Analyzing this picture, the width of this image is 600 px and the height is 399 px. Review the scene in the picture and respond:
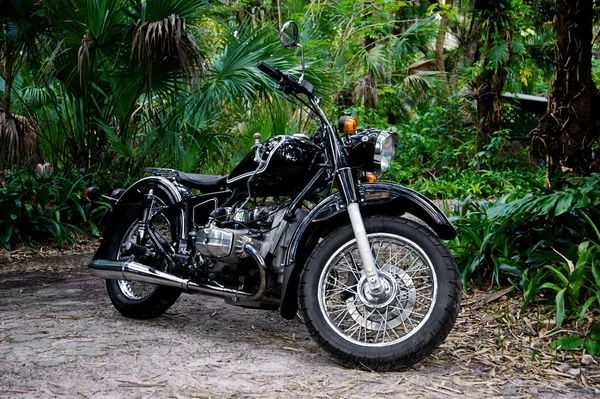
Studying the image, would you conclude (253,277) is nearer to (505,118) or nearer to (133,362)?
(133,362)

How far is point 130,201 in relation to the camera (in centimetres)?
436

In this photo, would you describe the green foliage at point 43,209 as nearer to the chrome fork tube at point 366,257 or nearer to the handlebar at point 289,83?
the handlebar at point 289,83

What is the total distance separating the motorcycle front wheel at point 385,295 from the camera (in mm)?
3055

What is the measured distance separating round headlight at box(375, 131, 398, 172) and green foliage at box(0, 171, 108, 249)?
4825mm

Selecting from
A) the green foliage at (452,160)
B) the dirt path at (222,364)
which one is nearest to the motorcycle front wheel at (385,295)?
the dirt path at (222,364)

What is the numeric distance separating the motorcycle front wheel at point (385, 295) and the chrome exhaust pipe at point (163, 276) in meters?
0.32

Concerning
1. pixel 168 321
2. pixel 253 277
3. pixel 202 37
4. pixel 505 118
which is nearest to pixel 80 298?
pixel 168 321

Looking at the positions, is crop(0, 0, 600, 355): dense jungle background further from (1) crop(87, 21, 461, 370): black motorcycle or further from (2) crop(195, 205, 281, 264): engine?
(2) crop(195, 205, 281, 264): engine

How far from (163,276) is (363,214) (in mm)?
1286

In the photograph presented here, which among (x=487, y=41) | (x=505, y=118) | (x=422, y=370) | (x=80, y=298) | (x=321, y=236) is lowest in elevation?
(x=80, y=298)

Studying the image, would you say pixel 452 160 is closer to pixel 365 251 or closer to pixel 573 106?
pixel 573 106

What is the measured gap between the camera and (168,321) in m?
4.20

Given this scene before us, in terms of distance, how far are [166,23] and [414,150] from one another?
657 cm

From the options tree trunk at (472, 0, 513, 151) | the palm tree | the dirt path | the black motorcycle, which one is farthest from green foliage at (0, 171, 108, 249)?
tree trunk at (472, 0, 513, 151)
